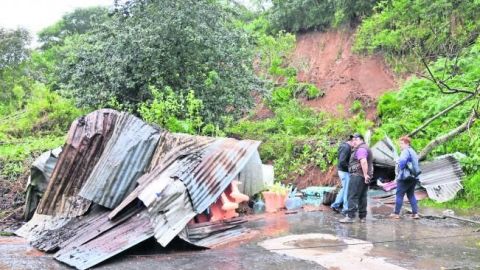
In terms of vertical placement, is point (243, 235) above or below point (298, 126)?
below

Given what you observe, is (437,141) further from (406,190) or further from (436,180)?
(406,190)

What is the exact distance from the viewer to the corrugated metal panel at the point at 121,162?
362 inches

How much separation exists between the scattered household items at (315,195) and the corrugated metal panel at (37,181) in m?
6.46

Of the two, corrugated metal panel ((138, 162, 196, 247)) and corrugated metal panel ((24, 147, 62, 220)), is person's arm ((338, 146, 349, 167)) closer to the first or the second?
corrugated metal panel ((138, 162, 196, 247))

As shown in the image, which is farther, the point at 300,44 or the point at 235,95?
the point at 300,44

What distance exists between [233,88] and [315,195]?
577cm

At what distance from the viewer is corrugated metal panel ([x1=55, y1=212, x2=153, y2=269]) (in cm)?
741

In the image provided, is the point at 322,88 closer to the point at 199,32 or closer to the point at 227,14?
the point at 227,14

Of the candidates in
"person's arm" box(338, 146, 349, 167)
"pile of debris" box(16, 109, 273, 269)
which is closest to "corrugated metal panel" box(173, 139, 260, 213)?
"pile of debris" box(16, 109, 273, 269)

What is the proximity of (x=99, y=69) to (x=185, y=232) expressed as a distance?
33.4ft

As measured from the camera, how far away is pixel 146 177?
923cm

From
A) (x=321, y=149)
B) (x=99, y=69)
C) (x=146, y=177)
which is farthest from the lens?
(x=99, y=69)

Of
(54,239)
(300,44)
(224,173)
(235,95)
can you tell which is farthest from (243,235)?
(300,44)

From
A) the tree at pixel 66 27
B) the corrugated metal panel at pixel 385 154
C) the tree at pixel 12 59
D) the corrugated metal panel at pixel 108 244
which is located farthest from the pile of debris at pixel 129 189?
the tree at pixel 66 27
